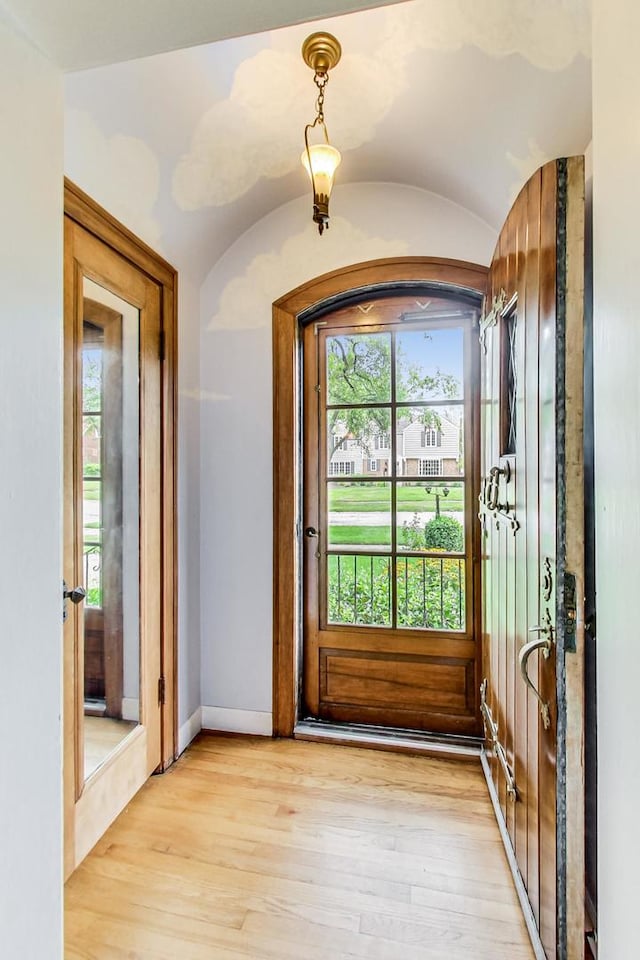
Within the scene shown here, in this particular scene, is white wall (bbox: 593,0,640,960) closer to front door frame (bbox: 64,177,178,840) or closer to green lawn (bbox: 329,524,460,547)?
green lawn (bbox: 329,524,460,547)

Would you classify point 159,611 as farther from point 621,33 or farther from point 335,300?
point 621,33

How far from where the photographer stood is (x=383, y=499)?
235 cm

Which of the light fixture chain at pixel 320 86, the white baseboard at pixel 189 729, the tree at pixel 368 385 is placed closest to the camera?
the light fixture chain at pixel 320 86

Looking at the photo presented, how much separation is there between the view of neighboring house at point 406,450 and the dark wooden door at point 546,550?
2.27ft

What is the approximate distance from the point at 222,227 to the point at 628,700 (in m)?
2.33

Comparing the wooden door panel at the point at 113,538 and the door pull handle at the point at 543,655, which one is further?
the wooden door panel at the point at 113,538

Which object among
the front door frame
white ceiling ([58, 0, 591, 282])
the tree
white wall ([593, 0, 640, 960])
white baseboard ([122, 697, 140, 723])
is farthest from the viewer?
the tree

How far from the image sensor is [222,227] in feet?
7.20

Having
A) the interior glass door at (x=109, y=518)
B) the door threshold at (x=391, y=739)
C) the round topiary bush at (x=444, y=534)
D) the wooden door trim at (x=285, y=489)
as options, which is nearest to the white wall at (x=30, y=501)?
the interior glass door at (x=109, y=518)

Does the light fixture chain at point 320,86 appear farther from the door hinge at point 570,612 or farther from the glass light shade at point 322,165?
the door hinge at point 570,612

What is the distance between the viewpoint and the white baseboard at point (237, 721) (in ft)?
7.61

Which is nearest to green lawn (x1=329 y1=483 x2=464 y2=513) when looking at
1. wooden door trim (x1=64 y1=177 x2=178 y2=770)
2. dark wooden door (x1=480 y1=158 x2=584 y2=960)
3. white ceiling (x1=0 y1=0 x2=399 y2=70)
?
dark wooden door (x1=480 y1=158 x2=584 y2=960)

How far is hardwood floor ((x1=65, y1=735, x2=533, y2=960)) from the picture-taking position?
1301 millimetres

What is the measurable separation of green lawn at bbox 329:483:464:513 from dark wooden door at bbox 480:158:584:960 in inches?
27.3
